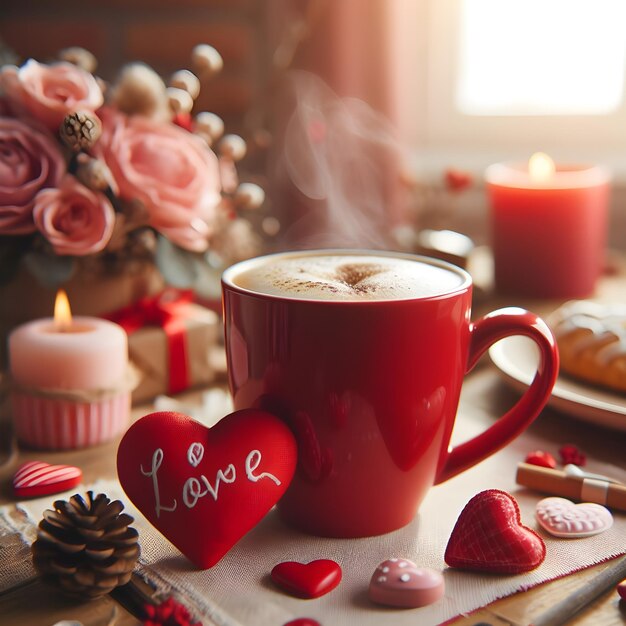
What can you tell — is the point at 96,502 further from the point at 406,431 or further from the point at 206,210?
the point at 206,210

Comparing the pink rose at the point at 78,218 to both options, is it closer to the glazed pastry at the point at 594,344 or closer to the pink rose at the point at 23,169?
the pink rose at the point at 23,169

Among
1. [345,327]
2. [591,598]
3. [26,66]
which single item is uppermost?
[26,66]

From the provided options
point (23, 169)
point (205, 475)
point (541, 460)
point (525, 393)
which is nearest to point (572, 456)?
point (541, 460)

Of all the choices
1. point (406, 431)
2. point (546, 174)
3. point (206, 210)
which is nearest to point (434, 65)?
point (546, 174)

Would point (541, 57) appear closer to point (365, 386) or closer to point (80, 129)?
point (80, 129)

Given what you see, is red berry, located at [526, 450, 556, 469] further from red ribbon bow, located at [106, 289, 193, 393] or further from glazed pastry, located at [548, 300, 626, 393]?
red ribbon bow, located at [106, 289, 193, 393]

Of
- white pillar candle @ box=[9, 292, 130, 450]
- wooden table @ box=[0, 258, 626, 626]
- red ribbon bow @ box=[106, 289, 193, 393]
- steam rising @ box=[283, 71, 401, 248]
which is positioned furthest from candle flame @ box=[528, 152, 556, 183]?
white pillar candle @ box=[9, 292, 130, 450]
